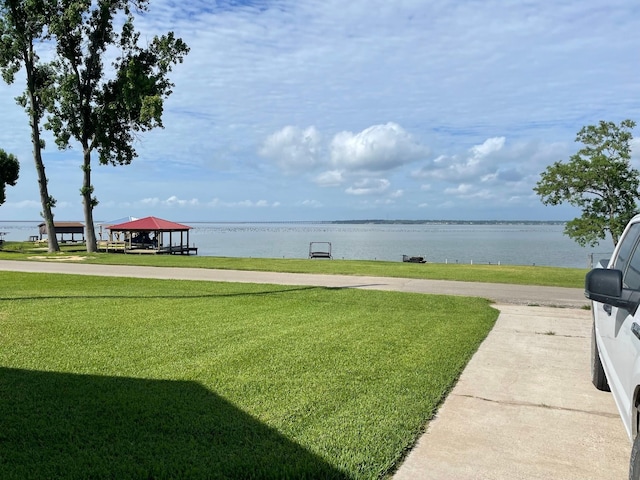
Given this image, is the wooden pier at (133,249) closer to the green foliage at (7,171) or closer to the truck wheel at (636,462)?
the green foliage at (7,171)

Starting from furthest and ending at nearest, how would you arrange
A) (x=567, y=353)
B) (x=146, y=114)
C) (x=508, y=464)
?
(x=146, y=114)
(x=567, y=353)
(x=508, y=464)

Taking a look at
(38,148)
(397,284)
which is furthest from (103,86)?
(397,284)

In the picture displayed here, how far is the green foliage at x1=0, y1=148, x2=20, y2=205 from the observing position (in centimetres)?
4909

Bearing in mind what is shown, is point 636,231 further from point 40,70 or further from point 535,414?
point 40,70

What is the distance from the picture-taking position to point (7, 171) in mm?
49969

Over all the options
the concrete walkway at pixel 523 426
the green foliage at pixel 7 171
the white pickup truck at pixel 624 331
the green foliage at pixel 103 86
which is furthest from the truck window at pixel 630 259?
the green foliage at pixel 7 171

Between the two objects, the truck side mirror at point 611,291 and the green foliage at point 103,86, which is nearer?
the truck side mirror at point 611,291

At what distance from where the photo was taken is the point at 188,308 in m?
9.92

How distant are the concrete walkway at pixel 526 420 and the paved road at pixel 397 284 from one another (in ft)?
12.9

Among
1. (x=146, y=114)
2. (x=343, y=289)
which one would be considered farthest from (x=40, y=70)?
(x=343, y=289)

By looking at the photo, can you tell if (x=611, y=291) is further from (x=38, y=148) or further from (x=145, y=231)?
(x=145, y=231)

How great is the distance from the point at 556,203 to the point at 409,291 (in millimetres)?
27798

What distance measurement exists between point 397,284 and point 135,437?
38.7 ft

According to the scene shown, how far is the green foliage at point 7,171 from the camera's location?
49094 mm
